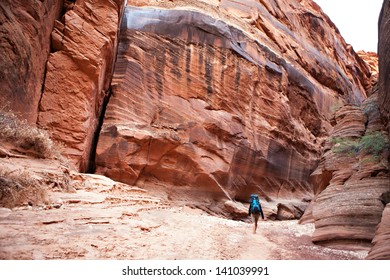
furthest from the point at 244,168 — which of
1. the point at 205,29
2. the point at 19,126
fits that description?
the point at 19,126

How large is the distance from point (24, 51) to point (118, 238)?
864 centimetres

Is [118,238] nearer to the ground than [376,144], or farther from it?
nearer to the ground

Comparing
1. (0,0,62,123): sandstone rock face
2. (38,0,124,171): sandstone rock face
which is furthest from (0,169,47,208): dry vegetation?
(38,0,124,171): sandstone rock face

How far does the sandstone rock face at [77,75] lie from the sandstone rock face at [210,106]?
1772 mm

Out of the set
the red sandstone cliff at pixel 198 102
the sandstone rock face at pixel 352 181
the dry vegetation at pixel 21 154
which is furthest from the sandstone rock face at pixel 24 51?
the sandstone rock face at pixel 352 181

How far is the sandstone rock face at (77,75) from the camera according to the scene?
13.6m

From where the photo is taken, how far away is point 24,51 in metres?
10.8

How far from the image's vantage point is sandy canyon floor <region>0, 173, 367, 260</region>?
428 centimetres

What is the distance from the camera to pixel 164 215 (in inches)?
330

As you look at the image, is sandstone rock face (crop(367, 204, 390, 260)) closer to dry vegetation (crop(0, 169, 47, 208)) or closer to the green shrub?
the green shrub

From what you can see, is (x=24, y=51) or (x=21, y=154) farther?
(x=24, y=51)

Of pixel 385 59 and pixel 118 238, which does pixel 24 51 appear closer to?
pixel 118 238

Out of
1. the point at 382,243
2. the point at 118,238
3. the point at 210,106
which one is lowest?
the point at 118,238

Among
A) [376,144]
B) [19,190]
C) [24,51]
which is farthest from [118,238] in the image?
[376,144]
